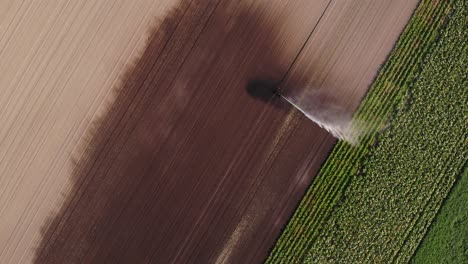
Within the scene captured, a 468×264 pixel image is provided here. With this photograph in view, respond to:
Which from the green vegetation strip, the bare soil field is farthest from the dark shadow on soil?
the green vegetation strip

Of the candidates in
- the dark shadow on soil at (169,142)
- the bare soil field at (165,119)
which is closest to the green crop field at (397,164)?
the bare soil field at (165,119)

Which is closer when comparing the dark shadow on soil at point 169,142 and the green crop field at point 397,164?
the dark shadow on soil at point 169,142

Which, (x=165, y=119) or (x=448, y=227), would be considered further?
(x=448, y=227)

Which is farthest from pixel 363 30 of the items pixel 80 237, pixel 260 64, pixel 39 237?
pixel 39 237

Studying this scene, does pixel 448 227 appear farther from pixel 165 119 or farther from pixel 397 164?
pixel 165 119

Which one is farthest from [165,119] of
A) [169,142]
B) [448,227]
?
[448,227]

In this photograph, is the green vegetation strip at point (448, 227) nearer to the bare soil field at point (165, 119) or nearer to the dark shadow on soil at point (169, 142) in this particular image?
the bare soil field at point (165, 119)
